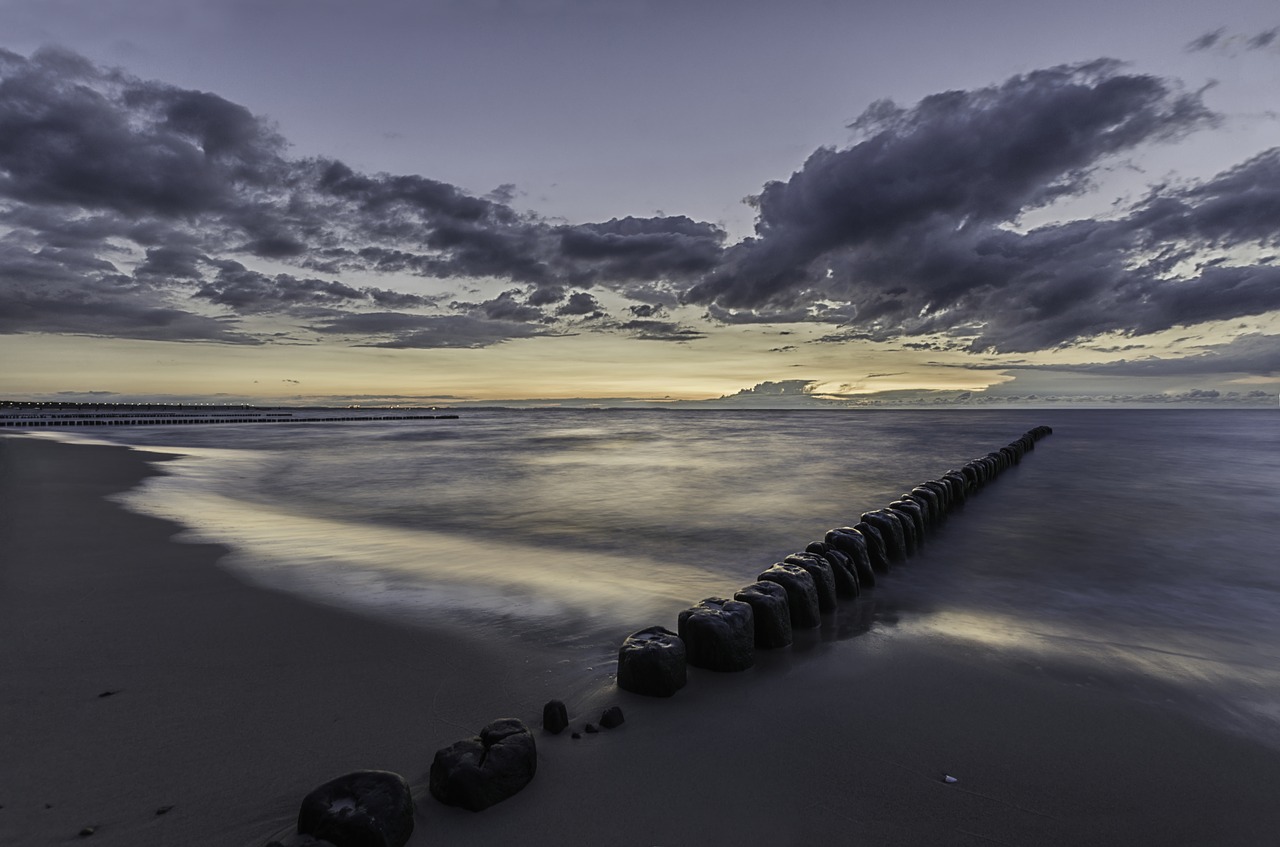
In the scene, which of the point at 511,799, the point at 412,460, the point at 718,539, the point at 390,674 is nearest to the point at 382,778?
the point at 511,799

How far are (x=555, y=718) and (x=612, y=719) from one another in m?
0.30

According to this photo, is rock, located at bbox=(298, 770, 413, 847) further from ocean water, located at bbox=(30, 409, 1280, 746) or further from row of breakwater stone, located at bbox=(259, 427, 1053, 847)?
ocean water, located at bbox=(30, 409, 1280, 746)

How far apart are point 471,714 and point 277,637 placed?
6.33 ft

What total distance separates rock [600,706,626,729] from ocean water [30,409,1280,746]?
813 mm

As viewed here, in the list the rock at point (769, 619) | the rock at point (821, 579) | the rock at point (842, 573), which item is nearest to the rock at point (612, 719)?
the rock at point (769, 619)

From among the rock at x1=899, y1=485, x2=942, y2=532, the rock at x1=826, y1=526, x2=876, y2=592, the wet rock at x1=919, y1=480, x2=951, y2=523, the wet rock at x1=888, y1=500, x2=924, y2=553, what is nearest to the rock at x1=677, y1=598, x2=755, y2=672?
the rock at x1=826, y1=526, x2=876, y2=592

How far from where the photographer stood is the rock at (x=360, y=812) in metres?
2.10

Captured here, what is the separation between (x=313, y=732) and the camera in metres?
3.00

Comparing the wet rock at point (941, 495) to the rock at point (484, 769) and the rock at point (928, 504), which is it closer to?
the rock at point (928, 504)

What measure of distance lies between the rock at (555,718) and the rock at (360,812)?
0.88m

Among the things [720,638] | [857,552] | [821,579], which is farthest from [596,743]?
[857,552]

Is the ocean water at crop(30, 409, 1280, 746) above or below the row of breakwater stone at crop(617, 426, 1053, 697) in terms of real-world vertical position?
below

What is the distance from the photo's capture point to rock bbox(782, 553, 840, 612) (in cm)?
509

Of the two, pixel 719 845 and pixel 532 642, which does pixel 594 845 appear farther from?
pixel 532 642
